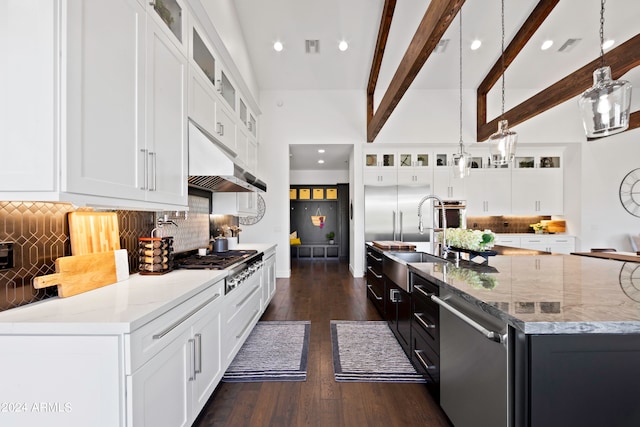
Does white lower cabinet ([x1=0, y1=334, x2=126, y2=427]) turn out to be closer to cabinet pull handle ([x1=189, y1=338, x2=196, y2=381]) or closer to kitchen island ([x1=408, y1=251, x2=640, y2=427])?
cabinet pull handle ([x1=189, y1=338, x2=196, y2=381])

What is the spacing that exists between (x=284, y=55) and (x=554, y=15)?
169 inches

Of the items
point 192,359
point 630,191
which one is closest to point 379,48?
point 192,359

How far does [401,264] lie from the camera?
2607 millimetres

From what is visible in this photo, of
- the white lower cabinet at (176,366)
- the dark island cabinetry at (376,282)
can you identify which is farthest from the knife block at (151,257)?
the dark island cabinetry at (376,282)

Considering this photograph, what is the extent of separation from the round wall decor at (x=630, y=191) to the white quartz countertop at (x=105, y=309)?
26.3ft

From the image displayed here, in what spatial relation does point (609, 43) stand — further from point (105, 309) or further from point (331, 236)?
point (105, 309)

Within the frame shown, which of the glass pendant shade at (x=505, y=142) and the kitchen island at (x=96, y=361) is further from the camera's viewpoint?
the glass pendant shade at (x=505, y=142)

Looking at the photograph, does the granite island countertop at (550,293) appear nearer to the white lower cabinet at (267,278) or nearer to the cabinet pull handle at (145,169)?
the cabinet pull handle at (145,169)

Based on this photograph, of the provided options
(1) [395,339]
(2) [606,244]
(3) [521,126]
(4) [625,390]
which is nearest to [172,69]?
(4) [625,390]

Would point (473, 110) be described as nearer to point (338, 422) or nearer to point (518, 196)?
point (518, 196)

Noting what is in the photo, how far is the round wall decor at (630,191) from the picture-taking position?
586 cm

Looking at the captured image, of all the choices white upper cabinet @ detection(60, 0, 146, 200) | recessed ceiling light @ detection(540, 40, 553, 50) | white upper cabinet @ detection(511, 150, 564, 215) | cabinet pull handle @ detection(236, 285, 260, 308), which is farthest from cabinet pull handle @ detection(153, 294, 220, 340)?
white upper cabinet @ detection(511, 150, 564, 215)

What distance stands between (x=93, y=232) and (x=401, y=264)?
2257mm

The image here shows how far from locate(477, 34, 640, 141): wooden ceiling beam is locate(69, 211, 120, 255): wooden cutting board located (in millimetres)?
4658
